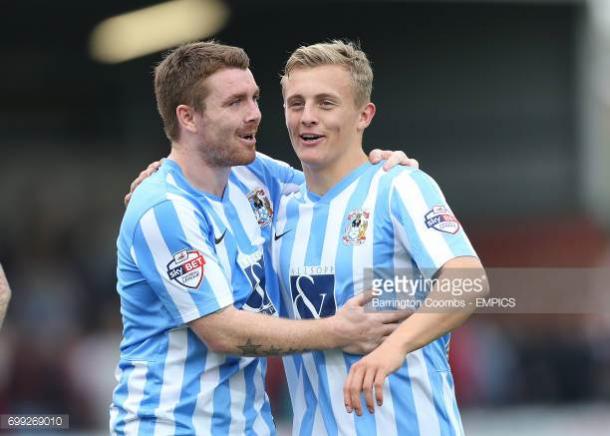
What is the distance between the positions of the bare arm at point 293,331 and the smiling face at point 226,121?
2.10 ft

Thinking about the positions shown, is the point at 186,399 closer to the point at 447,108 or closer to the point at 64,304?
the point at 64,304

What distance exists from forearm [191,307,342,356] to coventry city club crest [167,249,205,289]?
0.15m

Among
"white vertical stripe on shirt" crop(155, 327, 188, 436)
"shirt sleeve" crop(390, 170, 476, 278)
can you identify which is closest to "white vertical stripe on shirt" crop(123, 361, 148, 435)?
"white vertical stripe on shirt" crop(155, 327, 188, 436)

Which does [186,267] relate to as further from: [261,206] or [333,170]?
[333,170]

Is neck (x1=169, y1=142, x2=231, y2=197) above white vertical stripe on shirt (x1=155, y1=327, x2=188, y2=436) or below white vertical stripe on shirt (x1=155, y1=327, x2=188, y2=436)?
above

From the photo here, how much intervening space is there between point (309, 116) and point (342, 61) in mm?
266

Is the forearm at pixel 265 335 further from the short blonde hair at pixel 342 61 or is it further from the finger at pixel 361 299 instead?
the short blonde hair at pixel 342 61

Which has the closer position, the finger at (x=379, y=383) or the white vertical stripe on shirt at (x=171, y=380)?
the finger at (x=379, y=383)

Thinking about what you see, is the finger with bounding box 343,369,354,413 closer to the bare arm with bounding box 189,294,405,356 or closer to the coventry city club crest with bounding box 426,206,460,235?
the bare arm with bounding box 189,294,405,356

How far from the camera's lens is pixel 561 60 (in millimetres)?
14836

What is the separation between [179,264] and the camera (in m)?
4.34

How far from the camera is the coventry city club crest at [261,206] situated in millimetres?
4757

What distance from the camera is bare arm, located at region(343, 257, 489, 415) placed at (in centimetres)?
404

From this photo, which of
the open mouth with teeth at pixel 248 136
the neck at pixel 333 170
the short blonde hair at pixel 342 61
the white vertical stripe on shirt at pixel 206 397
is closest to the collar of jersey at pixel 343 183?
the neck at pixel 333 170
